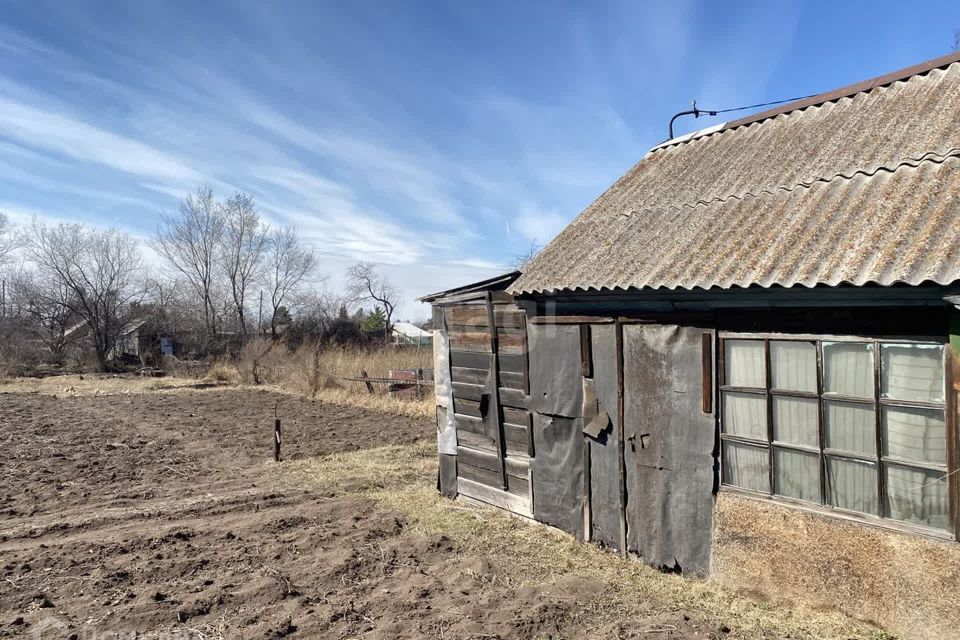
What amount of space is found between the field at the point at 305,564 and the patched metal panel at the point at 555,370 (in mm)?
1327

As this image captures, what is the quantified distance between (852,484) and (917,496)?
0.35 meters

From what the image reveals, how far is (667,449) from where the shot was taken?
189 inches

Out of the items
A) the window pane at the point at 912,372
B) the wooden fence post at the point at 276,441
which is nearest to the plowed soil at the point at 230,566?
the wooden fence post at the point at 276,441

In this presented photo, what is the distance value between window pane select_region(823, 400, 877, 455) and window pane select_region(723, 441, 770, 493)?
0.48 m

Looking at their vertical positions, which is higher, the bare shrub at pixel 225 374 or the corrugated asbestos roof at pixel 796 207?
the corrugated asbestos roof at pixel 796 207

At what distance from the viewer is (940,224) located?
3.55 metres

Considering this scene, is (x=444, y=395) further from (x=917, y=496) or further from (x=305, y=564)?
(x=917, y=496)

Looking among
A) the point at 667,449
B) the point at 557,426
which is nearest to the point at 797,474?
the point at 667,449

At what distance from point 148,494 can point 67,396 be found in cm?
1691

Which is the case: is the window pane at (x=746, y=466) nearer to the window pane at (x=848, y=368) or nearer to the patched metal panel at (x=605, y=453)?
the window pane at (x=848, y=368)

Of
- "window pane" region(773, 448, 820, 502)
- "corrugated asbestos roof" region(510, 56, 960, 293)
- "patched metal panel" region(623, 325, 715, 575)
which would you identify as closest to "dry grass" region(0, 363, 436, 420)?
"corrugated asbestos roof" region(510, 56, 960, 293)

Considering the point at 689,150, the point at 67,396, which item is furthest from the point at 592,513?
the point at 67,396

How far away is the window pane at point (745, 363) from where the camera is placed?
423 cm

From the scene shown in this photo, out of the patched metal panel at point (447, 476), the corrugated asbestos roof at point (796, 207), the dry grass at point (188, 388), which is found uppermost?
the corrugated asbestos roof at point (796, 207)
